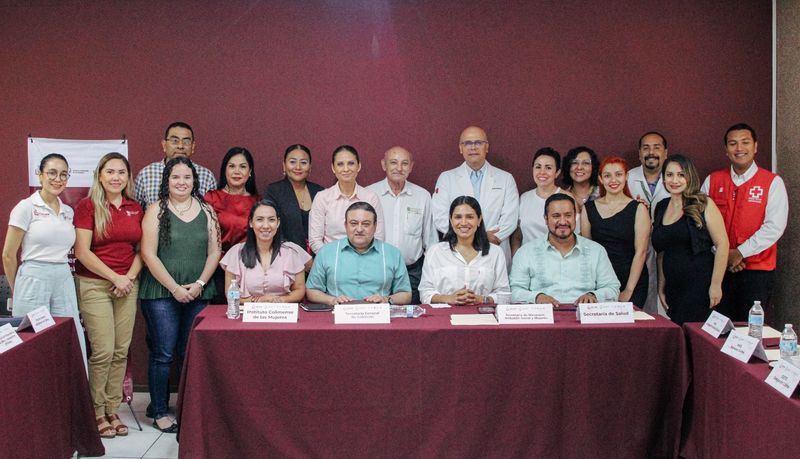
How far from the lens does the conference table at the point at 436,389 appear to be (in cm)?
245

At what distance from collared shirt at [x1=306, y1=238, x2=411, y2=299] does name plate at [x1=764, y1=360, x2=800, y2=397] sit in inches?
67.0

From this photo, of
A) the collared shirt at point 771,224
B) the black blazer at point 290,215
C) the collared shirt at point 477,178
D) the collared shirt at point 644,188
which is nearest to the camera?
the collared shirt at point 771,224

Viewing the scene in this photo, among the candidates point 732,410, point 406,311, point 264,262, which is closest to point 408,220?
point 264,262

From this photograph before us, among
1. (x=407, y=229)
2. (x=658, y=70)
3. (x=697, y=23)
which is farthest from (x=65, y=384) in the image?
(x=697, y=23)

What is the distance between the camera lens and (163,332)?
3271 millimetres

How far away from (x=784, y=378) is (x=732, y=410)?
35 cm

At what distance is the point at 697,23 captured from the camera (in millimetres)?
4059

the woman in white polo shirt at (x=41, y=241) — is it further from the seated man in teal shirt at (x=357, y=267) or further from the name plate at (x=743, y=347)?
the name plate at (x=743, y=347)

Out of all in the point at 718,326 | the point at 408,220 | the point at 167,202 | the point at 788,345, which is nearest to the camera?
the point at 788,345

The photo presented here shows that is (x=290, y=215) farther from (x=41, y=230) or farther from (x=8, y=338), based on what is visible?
(x=8, y=338)

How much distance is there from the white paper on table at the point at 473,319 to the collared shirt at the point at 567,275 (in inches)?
18.9

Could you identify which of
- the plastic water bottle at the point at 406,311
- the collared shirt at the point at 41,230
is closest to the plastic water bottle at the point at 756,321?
the plastic water bottle at the point at 406,311

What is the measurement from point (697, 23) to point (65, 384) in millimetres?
4135

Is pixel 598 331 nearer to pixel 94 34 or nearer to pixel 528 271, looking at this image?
pixel 528 271
